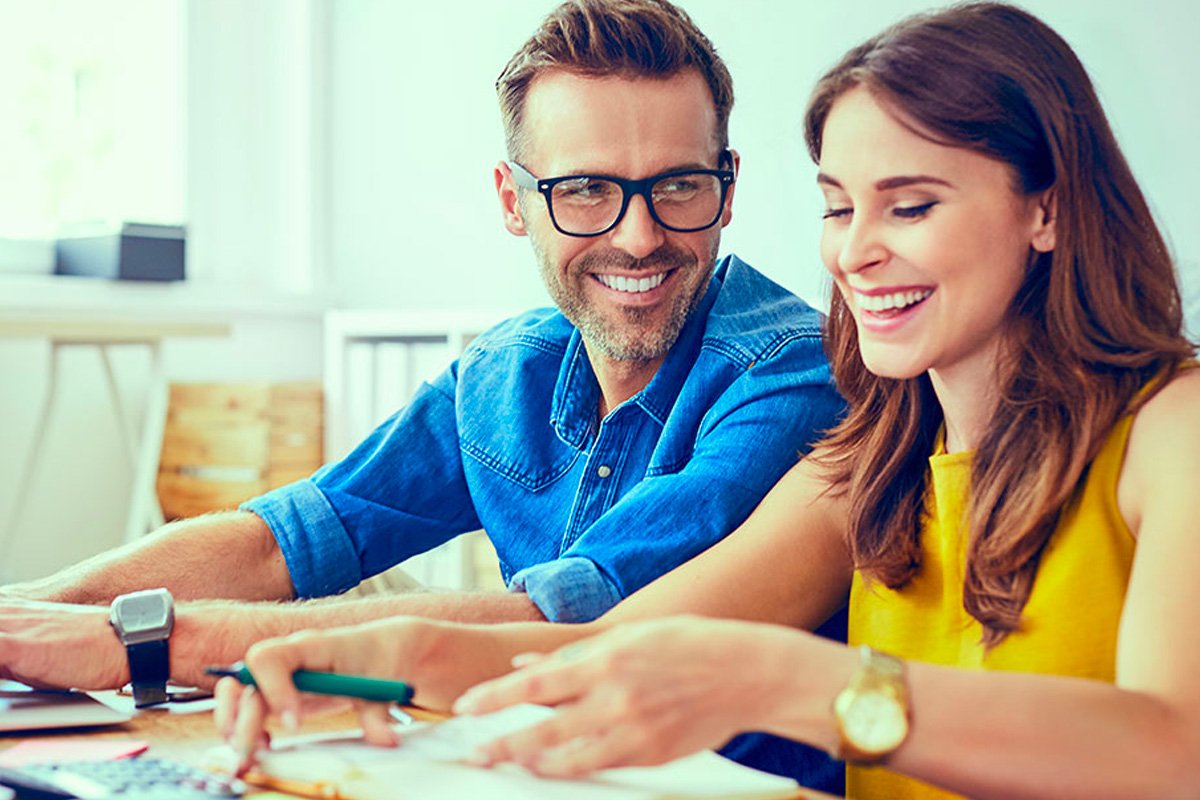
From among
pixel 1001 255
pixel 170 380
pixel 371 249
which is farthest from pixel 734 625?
pixel 371 249

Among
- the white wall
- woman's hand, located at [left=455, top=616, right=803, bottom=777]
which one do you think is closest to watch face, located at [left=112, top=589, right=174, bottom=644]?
woman's hand, located at [left=455, top=616, right=803, bottom=777]

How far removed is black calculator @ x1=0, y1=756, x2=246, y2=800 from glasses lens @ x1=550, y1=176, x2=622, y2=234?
2.89 feet

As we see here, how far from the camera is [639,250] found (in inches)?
60.6

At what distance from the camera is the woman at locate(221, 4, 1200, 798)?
782 mm

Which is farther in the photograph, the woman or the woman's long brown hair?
the woman's long brown hair

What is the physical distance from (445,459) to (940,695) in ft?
3.34

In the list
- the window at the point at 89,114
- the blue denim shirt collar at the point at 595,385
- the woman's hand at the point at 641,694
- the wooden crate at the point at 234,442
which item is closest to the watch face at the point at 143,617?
the woman's hand at the point at 641,694

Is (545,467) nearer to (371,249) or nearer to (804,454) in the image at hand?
(804,454)

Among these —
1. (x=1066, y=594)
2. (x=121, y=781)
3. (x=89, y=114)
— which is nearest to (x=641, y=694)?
(x=121, y=781)

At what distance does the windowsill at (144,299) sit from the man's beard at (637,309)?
2.30 m

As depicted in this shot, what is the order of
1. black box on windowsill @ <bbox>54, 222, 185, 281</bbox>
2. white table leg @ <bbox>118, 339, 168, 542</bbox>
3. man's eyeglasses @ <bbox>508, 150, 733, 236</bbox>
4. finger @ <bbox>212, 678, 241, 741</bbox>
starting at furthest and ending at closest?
black box on windowsill @ <bbox>54, 222, 185, 281</bbox> → white table leg @ <bbox>118, 339, 168, 542</bbox> → man's eyeglasses @ <bbox>508, 150, 733, 236</bbox> → finger @ <bbox>212, 678, 241, 741</bbox>

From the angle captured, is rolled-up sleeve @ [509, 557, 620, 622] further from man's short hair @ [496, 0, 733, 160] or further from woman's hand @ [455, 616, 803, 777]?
man's short hair @ [496, 0, 733, 160]

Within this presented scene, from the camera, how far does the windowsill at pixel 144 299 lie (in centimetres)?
348

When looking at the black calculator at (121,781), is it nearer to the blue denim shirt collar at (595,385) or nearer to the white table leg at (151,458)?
the blue denim shirt collar at (595,385)
